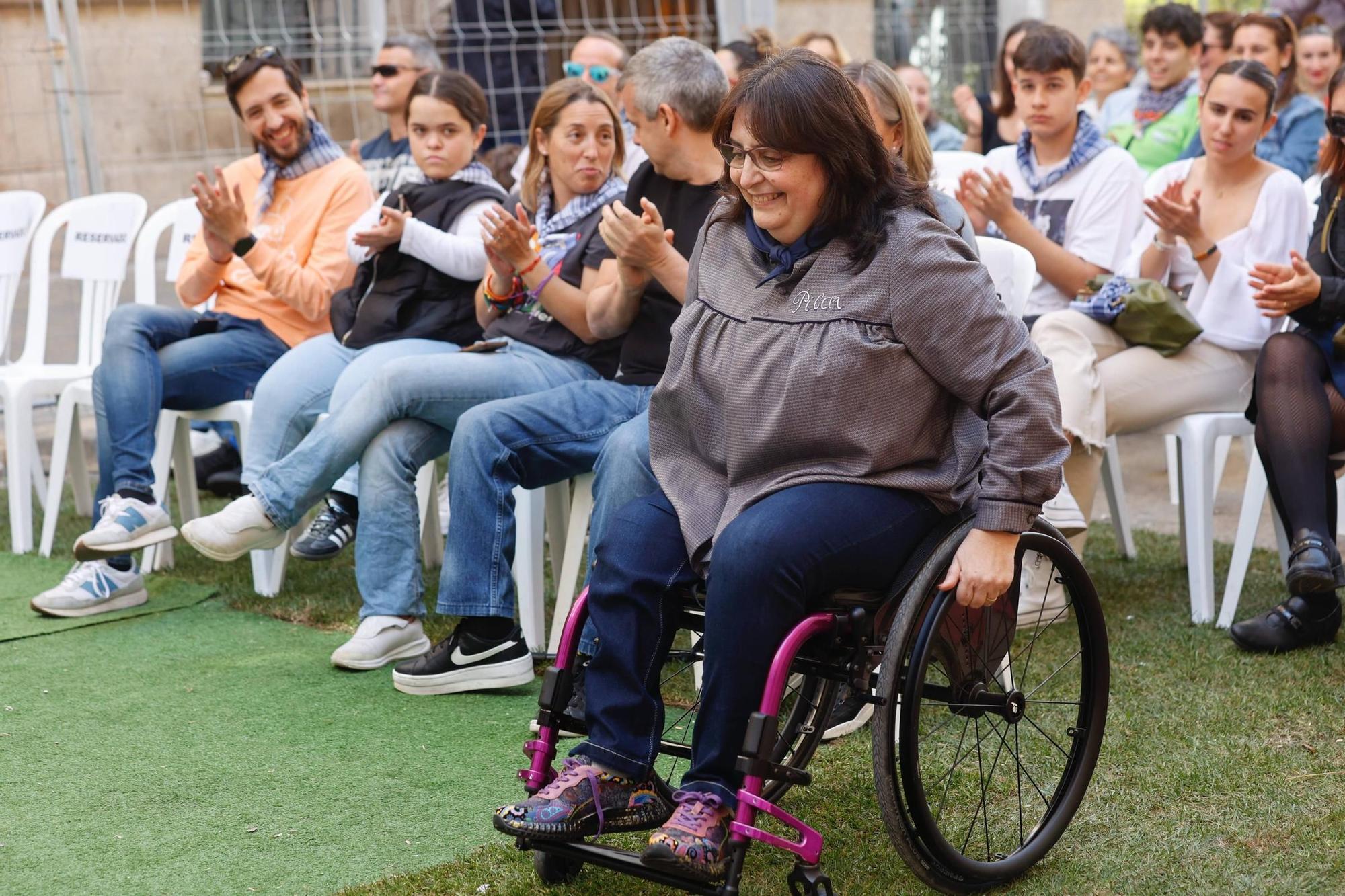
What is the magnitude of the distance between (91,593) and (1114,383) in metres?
2.63

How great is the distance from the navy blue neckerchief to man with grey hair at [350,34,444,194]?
287 centimetres

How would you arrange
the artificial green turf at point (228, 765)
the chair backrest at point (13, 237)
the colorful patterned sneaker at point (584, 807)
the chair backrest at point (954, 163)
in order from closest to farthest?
the colorful patterned sneaker at point (584, 807) → the artificial green turf at point (228, 765) → the chair backrest at point (954, 163) → the chair backrest at point (13, 237)

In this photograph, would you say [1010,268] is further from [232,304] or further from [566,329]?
[232,304]

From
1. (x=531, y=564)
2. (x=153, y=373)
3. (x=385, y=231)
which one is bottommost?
(x=531, y=564)

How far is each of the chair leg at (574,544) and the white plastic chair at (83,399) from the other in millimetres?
1716

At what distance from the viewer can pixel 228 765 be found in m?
2.91

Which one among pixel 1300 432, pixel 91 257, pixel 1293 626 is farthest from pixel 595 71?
pixel 1293 626

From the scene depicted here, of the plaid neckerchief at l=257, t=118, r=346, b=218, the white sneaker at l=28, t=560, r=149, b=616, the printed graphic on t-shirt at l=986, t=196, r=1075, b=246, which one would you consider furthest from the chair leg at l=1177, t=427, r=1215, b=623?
the white sneaker at l=28, t=560, r=149, b=616

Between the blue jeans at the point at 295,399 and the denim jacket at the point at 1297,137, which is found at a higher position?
the denim jacket at the point at 1297,137

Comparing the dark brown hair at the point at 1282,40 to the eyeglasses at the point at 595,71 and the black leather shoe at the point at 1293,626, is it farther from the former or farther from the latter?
the black leather shoe at the point at 1293,626

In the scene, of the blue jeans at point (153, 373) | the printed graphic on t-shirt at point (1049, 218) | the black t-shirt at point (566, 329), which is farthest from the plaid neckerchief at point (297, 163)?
the printed graphic on t-shirt at point (1049, 218)

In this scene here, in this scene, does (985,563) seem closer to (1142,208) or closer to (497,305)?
(497,305)

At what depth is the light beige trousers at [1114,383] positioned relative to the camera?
364cm

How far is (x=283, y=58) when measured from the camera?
14.3 feet
